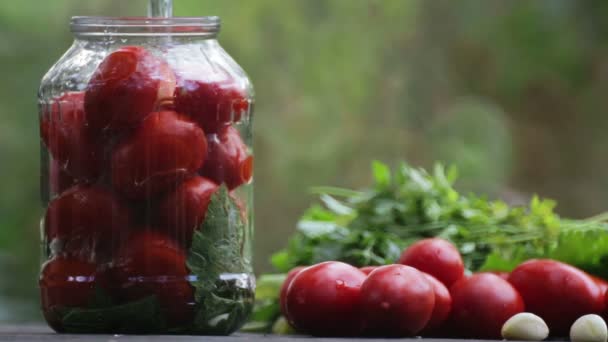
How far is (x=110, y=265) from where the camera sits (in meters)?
1.08

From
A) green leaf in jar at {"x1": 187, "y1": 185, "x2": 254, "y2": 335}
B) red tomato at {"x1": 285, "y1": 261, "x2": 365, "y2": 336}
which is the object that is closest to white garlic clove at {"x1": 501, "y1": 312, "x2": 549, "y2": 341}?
red tomato at {"x1": 285, "y1": 261, "x2": 365, "y2": 336}

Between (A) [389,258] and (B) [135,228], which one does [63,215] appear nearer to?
(B) [135,228]

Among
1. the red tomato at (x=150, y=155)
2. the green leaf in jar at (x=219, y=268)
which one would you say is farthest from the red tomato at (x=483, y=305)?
the red tomato at (x=150, y=155)

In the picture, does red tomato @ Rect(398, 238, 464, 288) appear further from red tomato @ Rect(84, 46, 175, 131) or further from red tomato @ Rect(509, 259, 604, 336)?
red tomato @ Rect(84, 46, 175, 131)

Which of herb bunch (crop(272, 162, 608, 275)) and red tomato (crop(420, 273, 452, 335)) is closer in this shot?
red tomato (crop(420, 273, 452, 335))

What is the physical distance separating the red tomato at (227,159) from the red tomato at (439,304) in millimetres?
232

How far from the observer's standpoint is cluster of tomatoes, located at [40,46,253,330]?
3.53 feet

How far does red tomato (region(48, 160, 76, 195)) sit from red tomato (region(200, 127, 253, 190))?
0.14 meters

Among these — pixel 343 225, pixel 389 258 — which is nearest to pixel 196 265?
→ pixel 389 258

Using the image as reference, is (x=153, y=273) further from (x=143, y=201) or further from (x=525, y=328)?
(x=525, y=328)

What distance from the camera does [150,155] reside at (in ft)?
3.54

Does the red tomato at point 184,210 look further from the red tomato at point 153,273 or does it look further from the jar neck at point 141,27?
the jar neck at point 141,27

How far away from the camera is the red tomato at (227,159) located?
1.11 metres

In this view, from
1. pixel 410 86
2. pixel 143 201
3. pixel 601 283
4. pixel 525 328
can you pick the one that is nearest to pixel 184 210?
pixel 143 201
